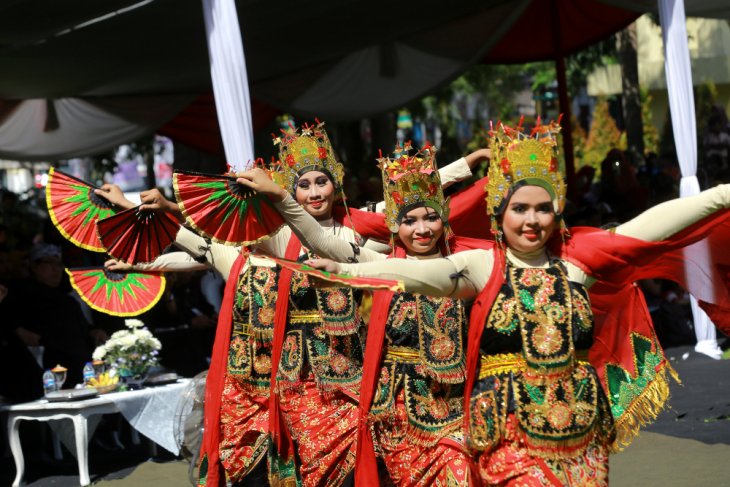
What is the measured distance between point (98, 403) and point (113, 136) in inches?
194

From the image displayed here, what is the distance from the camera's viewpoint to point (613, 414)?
171 inches

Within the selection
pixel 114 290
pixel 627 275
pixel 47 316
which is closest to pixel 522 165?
pixel 627 275

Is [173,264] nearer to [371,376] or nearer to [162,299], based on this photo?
[371,376]

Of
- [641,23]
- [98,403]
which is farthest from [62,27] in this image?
[641,23]

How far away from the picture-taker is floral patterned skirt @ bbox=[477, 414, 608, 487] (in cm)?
393

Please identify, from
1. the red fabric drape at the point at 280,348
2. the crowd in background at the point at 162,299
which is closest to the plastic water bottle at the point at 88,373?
the crowd in background at the point at 162,299

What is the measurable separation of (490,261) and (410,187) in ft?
2.47

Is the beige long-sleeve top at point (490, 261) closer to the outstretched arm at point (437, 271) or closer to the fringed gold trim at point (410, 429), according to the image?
the outstretched arm at point (437, 271)

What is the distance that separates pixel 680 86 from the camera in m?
9.09

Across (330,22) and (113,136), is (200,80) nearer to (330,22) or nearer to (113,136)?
(113,136)

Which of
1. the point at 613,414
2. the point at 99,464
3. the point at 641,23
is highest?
the point at 641,23

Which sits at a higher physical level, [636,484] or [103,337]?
[103,337]

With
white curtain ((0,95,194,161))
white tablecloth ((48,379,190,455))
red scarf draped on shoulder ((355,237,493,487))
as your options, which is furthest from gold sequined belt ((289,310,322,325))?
white curtain ((0,95,194,161))

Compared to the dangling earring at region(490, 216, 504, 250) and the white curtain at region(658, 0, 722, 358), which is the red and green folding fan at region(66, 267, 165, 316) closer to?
the dangling earring at region(490, 216, 504, 250)
